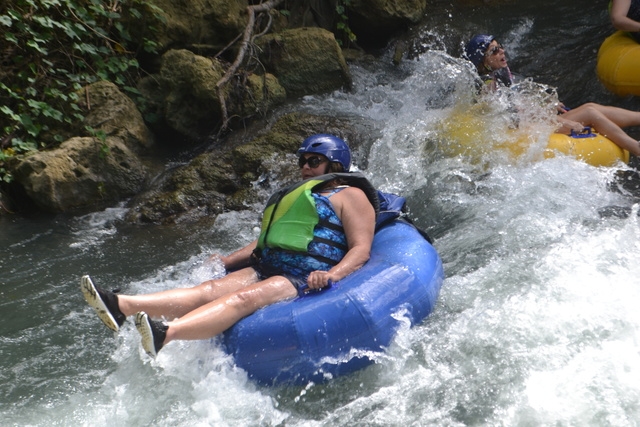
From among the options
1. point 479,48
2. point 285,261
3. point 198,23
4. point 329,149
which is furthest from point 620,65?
point 285,261

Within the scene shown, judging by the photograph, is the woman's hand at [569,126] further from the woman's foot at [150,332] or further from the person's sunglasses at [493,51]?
the woman's foot at [150,332]

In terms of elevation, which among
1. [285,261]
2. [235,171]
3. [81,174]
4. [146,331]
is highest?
[285,261]

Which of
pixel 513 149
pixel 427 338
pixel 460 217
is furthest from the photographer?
pixel 513 149

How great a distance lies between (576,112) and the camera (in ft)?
20.4

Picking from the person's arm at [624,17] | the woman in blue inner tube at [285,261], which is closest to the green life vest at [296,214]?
the woman in blue inner tube at [285,261]

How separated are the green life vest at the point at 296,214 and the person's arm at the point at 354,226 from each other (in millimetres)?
116

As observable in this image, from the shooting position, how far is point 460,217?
554 centimetres

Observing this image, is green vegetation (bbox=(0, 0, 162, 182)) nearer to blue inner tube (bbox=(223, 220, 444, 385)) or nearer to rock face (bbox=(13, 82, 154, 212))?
rock face (bbox=(13, 82, 154, 212))

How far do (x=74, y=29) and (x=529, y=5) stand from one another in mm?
5676

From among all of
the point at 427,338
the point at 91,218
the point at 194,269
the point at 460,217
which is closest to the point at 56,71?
the point at 91,218

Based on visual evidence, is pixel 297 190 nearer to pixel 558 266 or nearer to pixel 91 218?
pixel 558 266

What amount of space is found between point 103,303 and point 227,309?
59 centimetres

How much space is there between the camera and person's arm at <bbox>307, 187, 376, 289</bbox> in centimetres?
384

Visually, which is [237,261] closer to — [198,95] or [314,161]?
[314,161]
